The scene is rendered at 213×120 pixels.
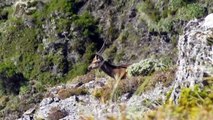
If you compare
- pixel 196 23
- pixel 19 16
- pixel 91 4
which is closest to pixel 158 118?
pixel 196 23

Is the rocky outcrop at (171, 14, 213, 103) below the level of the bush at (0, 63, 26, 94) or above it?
above

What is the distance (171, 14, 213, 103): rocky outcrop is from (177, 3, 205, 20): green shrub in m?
16.2

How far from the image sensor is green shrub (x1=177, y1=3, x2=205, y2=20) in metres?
26.4

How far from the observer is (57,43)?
107 ft

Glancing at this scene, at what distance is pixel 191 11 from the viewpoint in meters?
26.6

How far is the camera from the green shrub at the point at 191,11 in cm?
2642

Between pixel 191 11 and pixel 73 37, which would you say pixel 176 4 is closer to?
pixel 191 11

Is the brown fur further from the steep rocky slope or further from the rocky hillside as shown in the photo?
the rocky hillside

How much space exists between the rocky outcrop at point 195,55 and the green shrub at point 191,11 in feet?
53.1

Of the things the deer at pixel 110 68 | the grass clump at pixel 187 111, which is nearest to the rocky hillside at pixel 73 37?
the deer at pixel 110 68

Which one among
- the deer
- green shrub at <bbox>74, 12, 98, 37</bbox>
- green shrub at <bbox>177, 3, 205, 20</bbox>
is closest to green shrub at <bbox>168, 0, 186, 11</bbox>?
green shrub at <bbox>177, 3, 205, 20</bbox>

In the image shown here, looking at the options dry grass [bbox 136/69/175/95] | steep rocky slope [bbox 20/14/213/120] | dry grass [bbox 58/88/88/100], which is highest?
steep rocky slope [bbox 20/14/213/120]

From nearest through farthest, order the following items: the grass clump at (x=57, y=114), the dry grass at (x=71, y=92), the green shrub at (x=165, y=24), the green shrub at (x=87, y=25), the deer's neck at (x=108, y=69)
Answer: the grass clump at (x=57, y=114) → the deer's neck at (x=108, y=69) → the dry grass at (x=71, y=92) → the green shrub at (x=165, y=24) → the green shrub at (x=87, y=25)

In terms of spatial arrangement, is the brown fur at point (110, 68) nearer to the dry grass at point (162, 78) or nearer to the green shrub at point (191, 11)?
the dry grass at point (162, 78)
